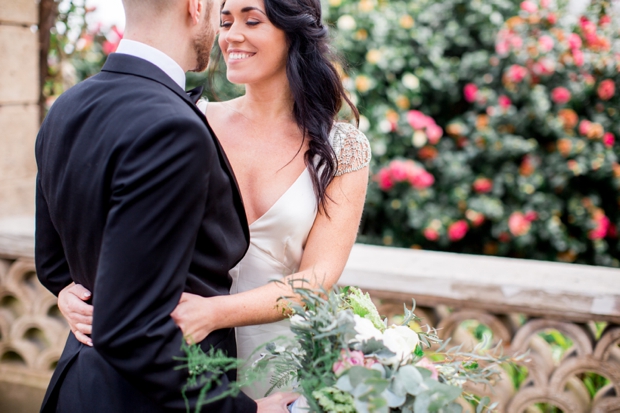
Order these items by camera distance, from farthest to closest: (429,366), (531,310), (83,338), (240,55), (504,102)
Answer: (504,102) < (531,310) < (240,55) < (83,338) < (429,366)

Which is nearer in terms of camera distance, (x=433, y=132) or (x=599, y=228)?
(x=599, y=228)

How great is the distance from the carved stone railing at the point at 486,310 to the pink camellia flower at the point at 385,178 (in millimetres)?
1336

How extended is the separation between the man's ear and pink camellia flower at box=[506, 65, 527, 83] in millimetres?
3269

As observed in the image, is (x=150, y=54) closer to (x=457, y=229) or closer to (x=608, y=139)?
(x=457, y=229)

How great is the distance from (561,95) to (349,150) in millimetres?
2789

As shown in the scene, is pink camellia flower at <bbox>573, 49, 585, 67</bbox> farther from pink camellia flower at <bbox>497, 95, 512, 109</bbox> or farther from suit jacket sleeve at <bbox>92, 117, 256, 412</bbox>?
suit jacket sleeve at <bbox>92, 117, 256, 412</bbox>

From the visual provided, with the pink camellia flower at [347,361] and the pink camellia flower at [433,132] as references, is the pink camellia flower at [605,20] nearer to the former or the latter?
the pink camellia flower at [433,132]

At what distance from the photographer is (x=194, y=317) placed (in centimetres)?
133

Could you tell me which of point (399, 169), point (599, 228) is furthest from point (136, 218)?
point (599, 228)

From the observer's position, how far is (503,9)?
4367 mm

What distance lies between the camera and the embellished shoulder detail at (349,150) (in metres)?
1.96

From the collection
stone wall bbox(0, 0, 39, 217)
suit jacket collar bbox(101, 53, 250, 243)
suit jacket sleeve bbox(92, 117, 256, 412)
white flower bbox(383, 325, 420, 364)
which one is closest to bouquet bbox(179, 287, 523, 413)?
white flower bbox(383, 325, 420, 364)

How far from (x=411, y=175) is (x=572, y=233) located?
1.41m

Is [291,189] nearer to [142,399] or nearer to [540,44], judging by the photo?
[142,399]
